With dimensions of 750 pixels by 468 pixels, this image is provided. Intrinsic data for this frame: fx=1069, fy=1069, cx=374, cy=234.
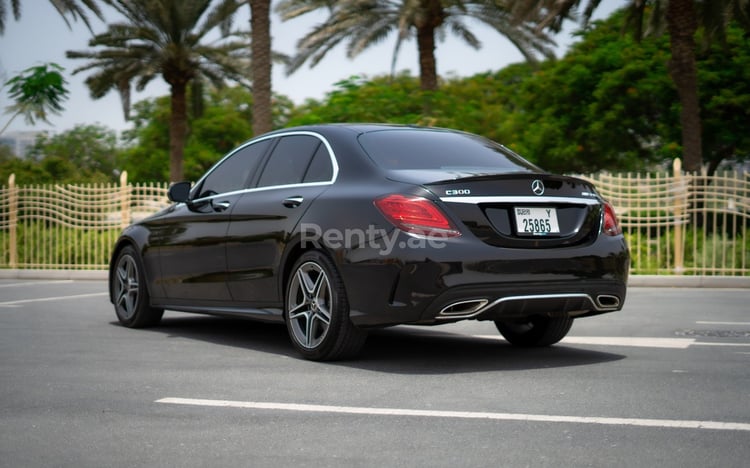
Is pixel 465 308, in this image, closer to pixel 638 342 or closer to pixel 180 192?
pixel 638 342

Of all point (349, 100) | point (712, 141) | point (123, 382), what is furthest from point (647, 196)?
point (712, 141)

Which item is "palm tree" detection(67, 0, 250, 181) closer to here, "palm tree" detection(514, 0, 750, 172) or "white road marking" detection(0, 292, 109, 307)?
"palm tree" detection(514, 0, 750, 172)

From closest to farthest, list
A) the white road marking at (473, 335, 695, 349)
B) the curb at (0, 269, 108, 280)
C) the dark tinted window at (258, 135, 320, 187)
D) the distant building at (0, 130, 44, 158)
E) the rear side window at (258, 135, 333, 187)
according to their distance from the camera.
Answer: the rear side window at (258, 135, 333, 187) → the dark tinted window at (258, 135, 320, 187) → the white road marking at (473, 335, 695, 349) → the curb at (0, 269, 108, 280) → the distant building at (0, 130, 44, 158)

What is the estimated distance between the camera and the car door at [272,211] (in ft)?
23.8

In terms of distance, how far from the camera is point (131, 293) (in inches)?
374

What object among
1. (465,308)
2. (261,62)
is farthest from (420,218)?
(261,62)

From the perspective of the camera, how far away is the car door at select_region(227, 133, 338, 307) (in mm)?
7258

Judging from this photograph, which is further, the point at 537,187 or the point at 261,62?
the point at 261,62

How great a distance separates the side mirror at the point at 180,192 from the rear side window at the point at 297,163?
3.34ft

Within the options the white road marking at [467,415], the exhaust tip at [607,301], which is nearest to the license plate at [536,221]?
the exhaust tip at [607,301]

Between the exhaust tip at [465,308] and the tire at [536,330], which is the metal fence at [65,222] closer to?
the tire at [536,330]

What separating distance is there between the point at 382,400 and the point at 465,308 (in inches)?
39.4

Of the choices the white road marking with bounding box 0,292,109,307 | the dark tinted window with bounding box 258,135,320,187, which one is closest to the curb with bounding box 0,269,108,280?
the white road marking with bounding box 0,292,109,307

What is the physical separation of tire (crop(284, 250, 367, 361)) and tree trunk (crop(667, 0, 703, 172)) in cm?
1709
